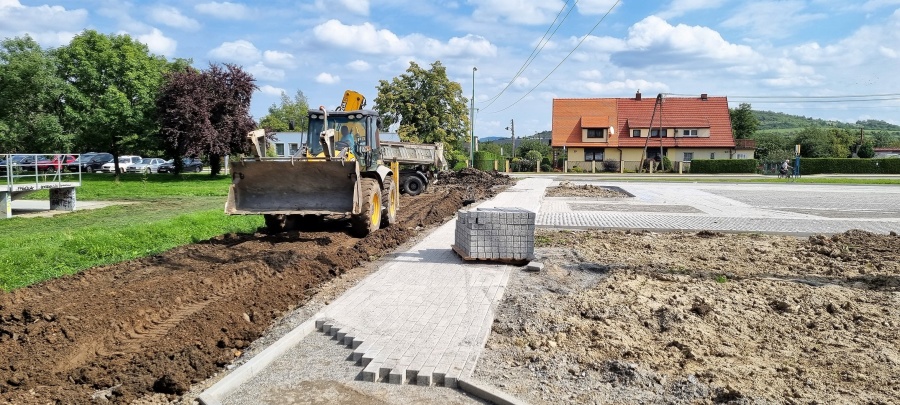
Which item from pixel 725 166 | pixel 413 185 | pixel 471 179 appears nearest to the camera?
pixel 413 185

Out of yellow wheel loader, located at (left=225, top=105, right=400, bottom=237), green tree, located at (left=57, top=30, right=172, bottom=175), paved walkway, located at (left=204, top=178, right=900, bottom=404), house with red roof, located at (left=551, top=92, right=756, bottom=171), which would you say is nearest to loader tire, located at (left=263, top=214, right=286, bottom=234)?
yellow wheel loader, located at (left=225, top=105, right=400, bottom=237)

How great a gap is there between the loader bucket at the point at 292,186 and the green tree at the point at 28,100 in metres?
29.0

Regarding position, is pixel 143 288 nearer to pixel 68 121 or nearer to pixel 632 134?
pixel 68 121

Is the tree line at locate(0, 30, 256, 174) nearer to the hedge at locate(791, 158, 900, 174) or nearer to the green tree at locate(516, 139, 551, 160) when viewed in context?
the hedge at locate(791, 158, 900, 174)

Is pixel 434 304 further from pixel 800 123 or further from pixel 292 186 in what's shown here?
pixel 800 123

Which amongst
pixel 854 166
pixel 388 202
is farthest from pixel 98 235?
pixel 854 166

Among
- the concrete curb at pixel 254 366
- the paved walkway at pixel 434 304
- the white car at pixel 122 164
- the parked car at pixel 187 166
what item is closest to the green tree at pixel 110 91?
the white car at pixel 122 164

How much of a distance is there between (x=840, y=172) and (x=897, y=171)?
4.60 metres

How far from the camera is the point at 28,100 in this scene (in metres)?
34.3

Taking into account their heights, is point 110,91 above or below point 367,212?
above

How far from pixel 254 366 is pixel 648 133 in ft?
181

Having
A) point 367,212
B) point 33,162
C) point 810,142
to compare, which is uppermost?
point 810,142

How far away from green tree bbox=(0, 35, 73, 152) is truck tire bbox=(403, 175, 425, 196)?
23.0 m

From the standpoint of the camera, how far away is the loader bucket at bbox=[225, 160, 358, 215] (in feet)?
32.9
